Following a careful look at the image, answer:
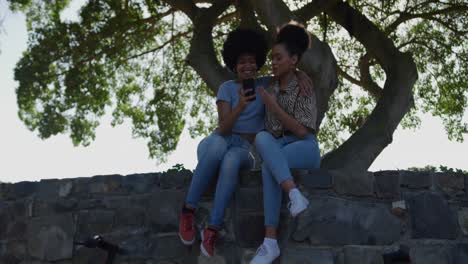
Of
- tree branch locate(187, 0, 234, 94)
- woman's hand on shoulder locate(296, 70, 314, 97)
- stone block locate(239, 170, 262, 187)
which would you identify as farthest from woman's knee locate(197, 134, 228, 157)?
tree branch locate(187, 0, 234, 94)

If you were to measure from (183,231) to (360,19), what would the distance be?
5.36 m

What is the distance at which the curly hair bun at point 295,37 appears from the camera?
371cm

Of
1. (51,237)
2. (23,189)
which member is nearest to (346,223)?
(51,237)

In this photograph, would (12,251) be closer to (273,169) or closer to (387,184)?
(273,169)

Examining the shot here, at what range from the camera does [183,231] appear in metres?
3.46

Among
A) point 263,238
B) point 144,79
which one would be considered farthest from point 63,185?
point 144,79

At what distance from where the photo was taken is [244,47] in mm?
3754

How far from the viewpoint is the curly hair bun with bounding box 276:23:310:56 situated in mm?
3707

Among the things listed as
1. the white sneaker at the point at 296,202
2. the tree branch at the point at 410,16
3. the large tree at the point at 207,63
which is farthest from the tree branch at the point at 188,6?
the white sneaker at the point at 296,202

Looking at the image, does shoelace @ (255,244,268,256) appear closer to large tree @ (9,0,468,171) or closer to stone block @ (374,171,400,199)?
stone block @ (374,171,400,199)

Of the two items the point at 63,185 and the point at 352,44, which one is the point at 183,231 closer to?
the point at 63,185

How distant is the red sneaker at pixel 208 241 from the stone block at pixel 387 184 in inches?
38.3

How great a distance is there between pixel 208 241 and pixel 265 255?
0.39 metres

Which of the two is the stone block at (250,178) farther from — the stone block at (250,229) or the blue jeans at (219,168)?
the stone block at (250,229)
